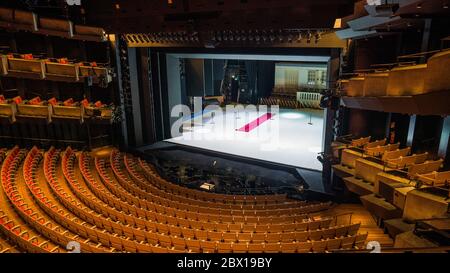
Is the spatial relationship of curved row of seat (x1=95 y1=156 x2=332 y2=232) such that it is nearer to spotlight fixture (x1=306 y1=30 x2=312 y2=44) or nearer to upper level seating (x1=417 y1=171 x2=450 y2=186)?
upper level seating (x1=417 y1=171 x2=450 y2=186)

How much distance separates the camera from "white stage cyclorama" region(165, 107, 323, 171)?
1137 cm

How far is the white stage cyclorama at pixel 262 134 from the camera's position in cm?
1137

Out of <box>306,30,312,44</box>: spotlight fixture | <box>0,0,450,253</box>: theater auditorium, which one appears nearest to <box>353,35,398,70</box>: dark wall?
<box>0,0,450,253</box>: theater auditorium

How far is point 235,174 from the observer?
33.8 feet

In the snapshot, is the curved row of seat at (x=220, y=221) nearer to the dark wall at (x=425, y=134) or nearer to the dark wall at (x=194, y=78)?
the dark wall at (x=425, y=134)

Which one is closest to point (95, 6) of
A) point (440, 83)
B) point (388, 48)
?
point (388, 48)

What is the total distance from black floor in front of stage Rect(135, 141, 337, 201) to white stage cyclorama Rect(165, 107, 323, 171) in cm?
41

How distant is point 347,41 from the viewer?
8.45 metres

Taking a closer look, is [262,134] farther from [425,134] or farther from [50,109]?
[50,109]

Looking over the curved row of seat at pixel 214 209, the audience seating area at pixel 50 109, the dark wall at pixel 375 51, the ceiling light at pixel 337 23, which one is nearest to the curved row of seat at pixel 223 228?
the curved row of seat at pixel 214 209

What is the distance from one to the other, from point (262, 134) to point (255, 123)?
207cm
